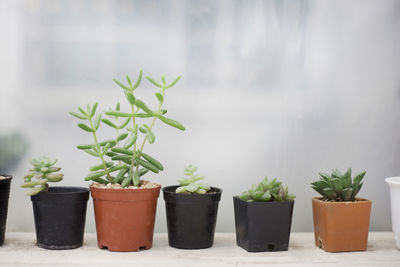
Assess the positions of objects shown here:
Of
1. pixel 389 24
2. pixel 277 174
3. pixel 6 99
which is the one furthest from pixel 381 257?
pixel 6 99

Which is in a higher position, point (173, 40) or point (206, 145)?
point (173, 40)

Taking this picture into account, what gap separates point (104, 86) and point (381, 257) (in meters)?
0.88

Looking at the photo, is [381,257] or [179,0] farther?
[179,0]

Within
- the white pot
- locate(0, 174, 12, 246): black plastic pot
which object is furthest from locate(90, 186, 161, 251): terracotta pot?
the white pot

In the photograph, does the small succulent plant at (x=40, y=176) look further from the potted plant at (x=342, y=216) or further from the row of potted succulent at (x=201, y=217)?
the potted plant at (x=342, y=216)

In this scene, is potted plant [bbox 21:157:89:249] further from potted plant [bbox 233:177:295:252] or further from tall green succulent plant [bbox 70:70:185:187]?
potted plant [bbox 233:177:295:252]

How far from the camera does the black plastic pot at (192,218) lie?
125 centimetres

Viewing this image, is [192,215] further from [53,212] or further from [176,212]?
[53,212]

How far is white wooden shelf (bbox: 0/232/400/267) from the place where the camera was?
1133 mm

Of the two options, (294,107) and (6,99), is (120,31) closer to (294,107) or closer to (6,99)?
(6,99)

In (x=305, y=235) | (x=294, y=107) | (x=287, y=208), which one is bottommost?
(x=305, y=235)

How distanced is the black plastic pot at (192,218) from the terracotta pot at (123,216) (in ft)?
0.21

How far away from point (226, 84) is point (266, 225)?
0.47m

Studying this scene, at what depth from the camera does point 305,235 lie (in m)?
1.45
